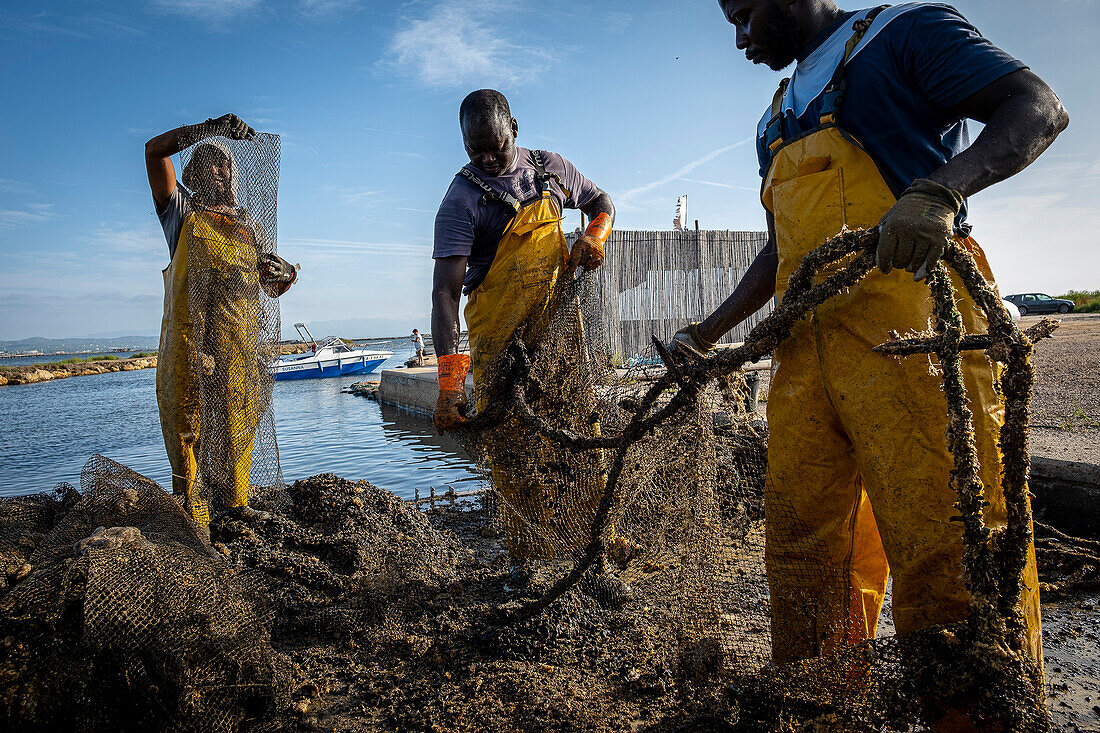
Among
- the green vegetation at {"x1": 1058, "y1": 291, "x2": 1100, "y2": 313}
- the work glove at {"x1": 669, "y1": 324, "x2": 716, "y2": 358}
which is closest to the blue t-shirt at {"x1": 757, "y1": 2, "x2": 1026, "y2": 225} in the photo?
the work glove at {"x1": 669, "y1": 324, "x2": 716, "y2": 358}

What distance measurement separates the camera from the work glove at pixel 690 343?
2.38 m

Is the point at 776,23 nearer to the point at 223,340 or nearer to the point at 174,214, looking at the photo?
the point at 223,340

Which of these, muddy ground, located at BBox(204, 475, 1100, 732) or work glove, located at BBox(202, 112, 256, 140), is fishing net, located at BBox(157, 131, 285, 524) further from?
muddy ground, located at BBox(204, 475, 1100, 732)

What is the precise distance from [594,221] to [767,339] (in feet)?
6.26

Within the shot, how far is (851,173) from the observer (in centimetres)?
172

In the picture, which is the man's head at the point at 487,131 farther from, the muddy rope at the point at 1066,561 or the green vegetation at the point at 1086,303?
the green vegetation at the point at 1086,303

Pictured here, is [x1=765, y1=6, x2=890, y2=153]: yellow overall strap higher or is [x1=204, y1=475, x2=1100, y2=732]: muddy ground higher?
[x1=765, y1=6, x2=890, y2=153]: yellow overall strap

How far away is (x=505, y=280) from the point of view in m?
3.13

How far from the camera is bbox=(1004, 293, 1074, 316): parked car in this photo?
29484 mm

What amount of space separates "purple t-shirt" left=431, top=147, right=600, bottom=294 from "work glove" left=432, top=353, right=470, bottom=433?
1.43 ft

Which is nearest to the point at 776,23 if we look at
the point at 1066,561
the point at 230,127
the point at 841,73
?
the point at 841,73

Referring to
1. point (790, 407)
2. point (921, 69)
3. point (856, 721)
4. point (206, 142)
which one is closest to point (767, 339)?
point (790, 407)

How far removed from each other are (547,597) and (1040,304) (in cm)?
3778

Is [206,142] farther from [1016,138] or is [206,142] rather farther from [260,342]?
[1016,138]
